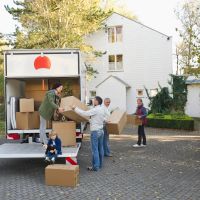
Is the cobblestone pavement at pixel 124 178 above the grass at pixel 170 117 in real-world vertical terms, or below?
below

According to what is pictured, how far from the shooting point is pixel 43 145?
10695 millimetres

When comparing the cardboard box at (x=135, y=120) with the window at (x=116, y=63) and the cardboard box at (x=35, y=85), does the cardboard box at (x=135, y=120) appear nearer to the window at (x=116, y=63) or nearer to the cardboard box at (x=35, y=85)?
the cardboard box at (x=35, y=85)

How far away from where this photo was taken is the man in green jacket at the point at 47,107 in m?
10.3

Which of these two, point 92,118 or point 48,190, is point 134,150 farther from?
point 48,190

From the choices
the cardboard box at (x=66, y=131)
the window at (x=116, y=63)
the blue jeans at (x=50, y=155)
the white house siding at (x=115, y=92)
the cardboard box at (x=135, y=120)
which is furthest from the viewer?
the window at (x=116, y=63)

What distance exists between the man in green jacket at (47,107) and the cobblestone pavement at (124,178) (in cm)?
99

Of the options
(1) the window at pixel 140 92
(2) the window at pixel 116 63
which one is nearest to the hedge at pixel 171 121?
(1) the window at pixel 140 92

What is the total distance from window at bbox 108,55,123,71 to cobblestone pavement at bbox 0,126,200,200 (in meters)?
20.7

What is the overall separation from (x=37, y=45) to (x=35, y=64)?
52.3ft

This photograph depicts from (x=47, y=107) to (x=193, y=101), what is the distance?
23.1 meters

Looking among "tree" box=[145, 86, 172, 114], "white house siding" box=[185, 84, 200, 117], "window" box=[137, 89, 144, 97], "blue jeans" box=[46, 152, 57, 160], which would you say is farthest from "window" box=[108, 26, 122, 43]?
"blue jeans" box=[46, 152, 57, 160]

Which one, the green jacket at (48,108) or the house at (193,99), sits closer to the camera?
the green jacket at (48,108)

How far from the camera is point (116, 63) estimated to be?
113 feet

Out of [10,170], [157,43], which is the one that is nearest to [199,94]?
[157,43]
